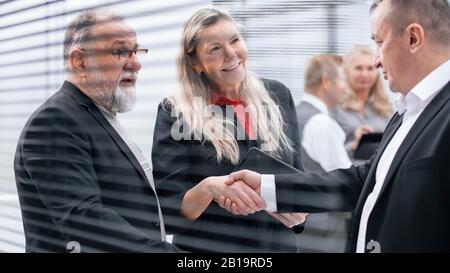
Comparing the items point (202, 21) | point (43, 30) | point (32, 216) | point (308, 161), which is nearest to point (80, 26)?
point (43, 30)

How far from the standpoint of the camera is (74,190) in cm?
203

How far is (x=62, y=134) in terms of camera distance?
2066mm

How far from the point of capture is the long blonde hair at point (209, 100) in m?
1.76

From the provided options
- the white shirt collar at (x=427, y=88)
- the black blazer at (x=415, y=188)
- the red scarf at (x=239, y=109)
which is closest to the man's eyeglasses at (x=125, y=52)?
the red scarf at (x=239, y=109)

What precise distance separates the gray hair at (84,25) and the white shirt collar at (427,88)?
91cm

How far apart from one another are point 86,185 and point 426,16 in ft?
3.52

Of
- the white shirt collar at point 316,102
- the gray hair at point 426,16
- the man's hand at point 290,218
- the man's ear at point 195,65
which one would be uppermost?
the gray hair at point 426,16

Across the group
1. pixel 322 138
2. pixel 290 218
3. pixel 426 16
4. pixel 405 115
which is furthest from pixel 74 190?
pixel 426 16

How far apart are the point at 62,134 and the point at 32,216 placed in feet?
1.08

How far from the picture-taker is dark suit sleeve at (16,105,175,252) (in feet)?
6.48

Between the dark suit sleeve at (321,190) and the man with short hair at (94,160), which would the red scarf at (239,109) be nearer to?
the dark suit sleeve at (321,190)

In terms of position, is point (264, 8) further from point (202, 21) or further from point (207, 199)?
point (207, 199)

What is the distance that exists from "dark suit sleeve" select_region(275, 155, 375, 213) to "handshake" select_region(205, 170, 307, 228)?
0.03 metres

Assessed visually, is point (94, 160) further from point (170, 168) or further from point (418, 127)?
point (418, 127)
